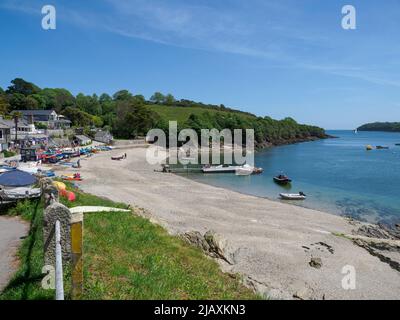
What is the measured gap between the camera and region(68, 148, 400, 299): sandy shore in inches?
669

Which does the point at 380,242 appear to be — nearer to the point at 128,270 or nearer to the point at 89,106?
the point at 128,270

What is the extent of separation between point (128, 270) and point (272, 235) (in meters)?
18.0

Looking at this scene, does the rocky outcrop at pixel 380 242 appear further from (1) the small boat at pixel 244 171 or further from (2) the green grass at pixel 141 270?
(1) the small boat at pixel 244 171

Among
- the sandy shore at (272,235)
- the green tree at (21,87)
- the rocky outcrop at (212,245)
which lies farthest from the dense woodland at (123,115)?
the rocky outcrop at (212,245)

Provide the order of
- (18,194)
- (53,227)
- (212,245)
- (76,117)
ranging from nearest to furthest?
(53,227), (18,194), (212,245), (76,117)

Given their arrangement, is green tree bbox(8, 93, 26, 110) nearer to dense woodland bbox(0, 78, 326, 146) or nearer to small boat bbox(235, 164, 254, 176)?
dense woodland bbox(0, 78, 326, 146)

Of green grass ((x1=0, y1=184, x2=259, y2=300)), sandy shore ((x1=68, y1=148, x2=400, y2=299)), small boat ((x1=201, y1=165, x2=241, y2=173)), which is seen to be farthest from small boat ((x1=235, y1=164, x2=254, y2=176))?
green grass ((x1=0, y1=184, x2=259, y2=300))

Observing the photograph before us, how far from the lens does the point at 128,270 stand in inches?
353

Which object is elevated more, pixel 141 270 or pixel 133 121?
pixel 133 121

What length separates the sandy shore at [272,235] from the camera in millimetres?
16984

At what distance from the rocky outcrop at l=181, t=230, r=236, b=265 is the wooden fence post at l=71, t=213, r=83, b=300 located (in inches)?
452

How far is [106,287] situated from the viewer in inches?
297

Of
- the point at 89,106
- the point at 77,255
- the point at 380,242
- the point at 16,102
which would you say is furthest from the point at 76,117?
the point at 77,255

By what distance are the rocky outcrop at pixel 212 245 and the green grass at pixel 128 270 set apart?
172 inches
